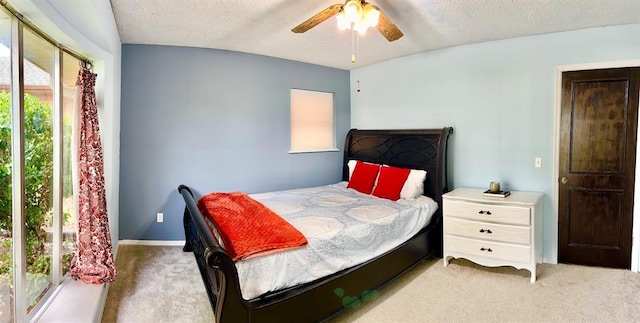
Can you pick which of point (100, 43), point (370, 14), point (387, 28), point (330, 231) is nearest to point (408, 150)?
point (387, 28)

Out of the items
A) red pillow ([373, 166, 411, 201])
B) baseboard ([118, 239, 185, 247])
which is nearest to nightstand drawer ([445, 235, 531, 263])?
red pillow ([373, 166, 411, 201])

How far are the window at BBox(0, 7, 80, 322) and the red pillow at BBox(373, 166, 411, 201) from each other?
9.21 feet

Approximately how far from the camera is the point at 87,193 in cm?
248

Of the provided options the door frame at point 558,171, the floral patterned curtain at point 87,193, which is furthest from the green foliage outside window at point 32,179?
the door frame at point 558,171

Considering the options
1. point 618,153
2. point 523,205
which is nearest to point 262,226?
point 523,205

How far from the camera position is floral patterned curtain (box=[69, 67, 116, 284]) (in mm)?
2480

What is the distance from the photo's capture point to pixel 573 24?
3037 millimetres

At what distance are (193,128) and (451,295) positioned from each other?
10.3 ft

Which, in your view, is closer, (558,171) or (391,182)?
(558,171)

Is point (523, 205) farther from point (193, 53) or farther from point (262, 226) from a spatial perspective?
point (193, 53)

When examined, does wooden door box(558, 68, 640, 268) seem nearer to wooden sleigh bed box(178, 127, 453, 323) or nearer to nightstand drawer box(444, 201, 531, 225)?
nightstand drawer box(444, 201, 531, 225)

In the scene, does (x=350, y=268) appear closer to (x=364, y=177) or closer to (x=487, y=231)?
(x=487, y=231)

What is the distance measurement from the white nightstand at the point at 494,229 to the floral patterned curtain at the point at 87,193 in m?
3.03

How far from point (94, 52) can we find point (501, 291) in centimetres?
385
